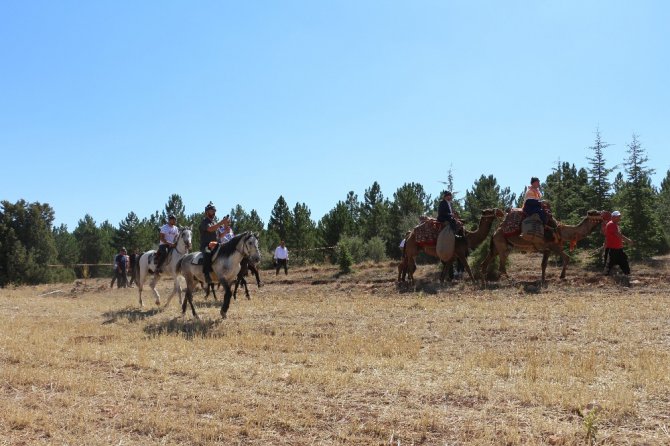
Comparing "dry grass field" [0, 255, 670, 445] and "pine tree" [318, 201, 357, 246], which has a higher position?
"pine tree" [318, 201, 357, 246]

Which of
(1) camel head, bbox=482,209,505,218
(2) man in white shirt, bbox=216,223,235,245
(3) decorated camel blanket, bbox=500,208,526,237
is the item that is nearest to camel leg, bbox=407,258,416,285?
(1) camel head, bbox=482,209,505,218

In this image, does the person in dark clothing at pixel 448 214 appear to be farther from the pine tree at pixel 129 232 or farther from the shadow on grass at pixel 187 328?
the pine tree at pixel 129 232

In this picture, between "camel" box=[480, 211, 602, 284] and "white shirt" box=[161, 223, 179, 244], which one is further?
"camel" box=[480, 211, 602, 284]

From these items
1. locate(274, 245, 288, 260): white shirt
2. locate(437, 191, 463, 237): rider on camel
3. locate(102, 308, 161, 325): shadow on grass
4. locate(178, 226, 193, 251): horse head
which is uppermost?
locate(437, 191, 463, 237): rider on camel

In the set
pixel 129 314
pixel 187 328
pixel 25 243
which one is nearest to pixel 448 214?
pixel 187 328

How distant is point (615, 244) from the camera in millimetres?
16578

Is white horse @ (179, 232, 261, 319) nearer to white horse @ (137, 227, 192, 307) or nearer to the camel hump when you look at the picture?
white horse @ (137, 227, 192, 307)

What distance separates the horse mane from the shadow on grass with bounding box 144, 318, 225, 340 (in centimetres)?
155

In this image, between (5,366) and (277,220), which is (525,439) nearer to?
(5,366)

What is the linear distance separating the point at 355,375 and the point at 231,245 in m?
6.50

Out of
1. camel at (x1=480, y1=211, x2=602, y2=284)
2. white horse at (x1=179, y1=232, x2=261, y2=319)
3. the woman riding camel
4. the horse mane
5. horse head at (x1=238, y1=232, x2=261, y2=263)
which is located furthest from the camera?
camel at (x1=480, y1=211, x2=602, y2=284)

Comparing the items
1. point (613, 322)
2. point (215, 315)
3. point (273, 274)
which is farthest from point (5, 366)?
point (273, 274)

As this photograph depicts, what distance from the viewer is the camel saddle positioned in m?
17.9

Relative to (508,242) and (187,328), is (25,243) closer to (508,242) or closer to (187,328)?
(187,328)
